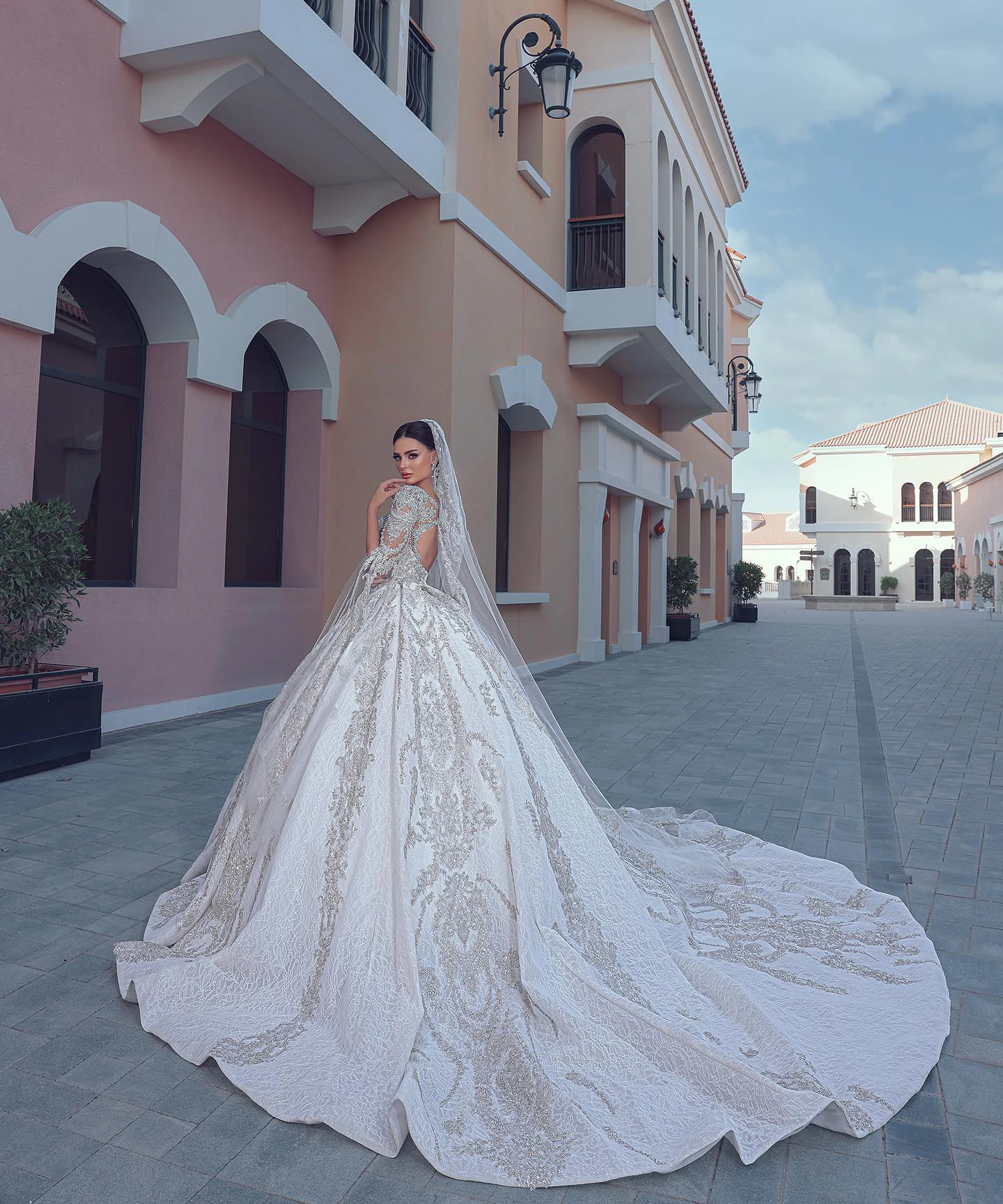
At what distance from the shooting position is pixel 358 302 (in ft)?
28.9

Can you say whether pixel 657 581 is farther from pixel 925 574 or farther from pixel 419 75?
pixel 925 574

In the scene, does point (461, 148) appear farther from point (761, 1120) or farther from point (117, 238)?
point (761, 1120)

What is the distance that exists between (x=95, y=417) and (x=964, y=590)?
4037cm

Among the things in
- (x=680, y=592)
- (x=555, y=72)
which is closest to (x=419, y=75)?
(x=555, y=72)

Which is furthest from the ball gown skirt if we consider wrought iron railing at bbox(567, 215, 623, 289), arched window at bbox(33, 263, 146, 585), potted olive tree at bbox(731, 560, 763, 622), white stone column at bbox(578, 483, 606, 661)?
potted olive tree at bbox(731, 560, 763, 622)

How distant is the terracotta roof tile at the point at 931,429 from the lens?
48250mm

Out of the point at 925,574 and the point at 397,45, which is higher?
the point at 397,45

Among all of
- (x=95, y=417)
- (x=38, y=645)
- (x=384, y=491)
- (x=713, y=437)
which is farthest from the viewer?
(x=713, y=437)

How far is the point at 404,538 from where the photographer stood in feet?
11.0

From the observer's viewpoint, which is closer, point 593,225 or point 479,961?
point 479,961

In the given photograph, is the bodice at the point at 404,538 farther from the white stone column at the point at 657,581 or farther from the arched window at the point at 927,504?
the arched window at the point at 927,504

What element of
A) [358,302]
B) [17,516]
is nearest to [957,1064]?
[17,516]

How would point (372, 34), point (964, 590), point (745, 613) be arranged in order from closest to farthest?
point (372, 34), point (745, 613), point (964, 590)

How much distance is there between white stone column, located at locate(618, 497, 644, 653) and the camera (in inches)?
562
